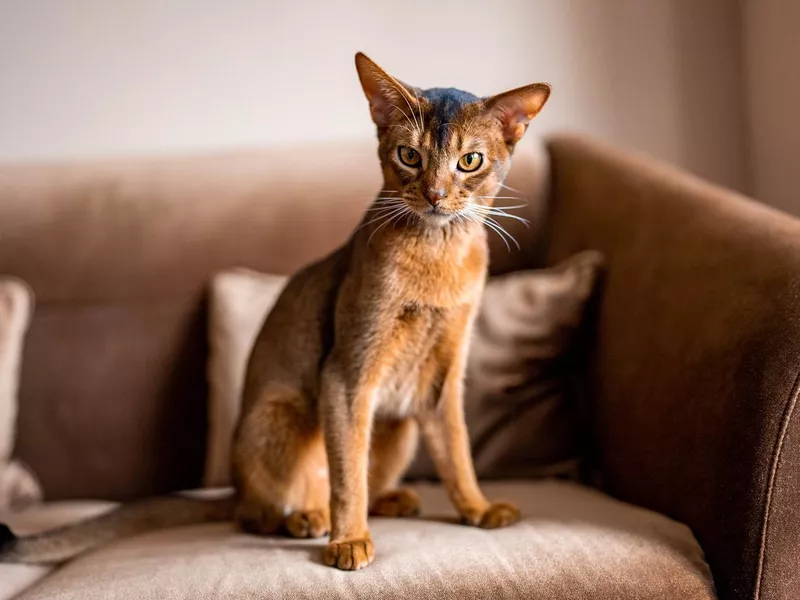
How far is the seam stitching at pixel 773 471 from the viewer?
1.04 m

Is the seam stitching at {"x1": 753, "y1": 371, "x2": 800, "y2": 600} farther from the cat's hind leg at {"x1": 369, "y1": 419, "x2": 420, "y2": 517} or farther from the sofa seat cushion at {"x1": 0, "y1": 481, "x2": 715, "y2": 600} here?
the cat's hind leg at {"x1": 369, "y1": 419, "x2": 420, "y2": 517}

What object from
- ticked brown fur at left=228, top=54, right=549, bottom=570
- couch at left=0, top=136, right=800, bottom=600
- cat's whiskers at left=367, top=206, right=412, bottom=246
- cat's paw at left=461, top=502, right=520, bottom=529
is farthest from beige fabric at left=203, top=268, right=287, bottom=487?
cat's paw at left=461, top=502, right=520, bottom=529

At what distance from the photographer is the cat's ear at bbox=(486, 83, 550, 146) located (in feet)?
3.95

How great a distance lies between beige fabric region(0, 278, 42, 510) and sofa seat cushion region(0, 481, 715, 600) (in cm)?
45

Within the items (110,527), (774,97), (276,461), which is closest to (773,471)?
(276,461)

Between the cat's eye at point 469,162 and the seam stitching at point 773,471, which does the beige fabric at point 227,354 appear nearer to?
the cat's eye at point 469,162

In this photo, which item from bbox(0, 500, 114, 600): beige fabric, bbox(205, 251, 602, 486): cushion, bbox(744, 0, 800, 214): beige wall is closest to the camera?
bbox(0, 500, 114, 600): beige fabric

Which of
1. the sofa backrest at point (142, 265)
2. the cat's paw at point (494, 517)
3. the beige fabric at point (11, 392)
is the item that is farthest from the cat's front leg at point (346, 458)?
the beige fabric at point (11, 392)

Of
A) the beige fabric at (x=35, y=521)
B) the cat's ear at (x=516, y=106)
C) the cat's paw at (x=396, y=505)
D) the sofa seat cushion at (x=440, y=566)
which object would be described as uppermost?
the cat's ear at (x=516, y=106)

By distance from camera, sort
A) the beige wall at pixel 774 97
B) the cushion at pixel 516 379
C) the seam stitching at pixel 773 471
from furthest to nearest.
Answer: the beige wall at pixel 774 97
the cushion at pixel 516 379
the seam stitching at pixel 773 471

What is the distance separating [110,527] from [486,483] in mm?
743

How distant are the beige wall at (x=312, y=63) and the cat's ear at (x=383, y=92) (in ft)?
3.02

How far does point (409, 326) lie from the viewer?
51.3 inches

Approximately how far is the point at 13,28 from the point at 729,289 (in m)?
1.94
